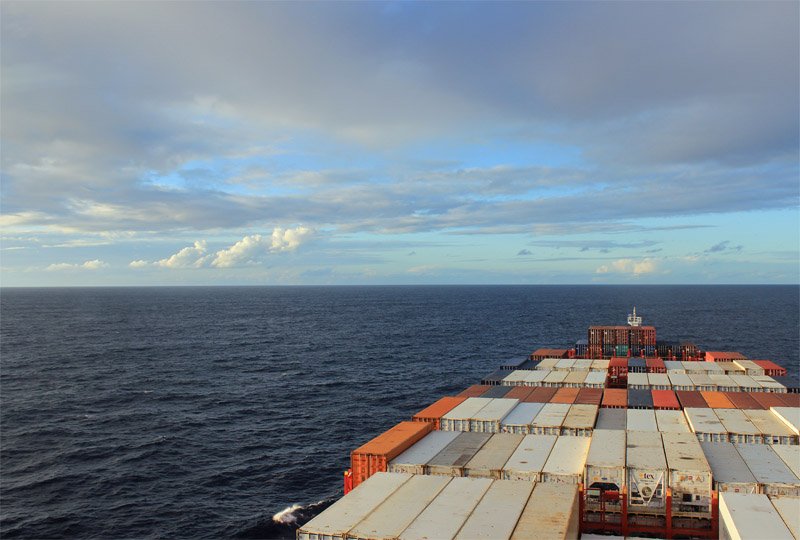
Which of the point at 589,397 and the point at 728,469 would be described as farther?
the point at 589,397

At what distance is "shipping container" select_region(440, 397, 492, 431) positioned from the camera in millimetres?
41259

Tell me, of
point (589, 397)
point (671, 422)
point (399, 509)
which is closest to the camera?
point (399, 509)

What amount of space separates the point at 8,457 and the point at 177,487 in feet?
74.2

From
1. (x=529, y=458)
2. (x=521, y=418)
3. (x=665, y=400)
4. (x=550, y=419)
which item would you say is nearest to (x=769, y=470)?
(x=529, y=458)

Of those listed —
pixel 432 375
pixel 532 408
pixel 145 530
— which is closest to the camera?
pixel 145 530

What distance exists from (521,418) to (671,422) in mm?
11181

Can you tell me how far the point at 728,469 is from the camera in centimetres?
3155

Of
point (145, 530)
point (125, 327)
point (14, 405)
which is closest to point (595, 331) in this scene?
point (145, 530)

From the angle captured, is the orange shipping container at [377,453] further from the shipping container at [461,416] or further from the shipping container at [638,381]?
the shipping container at [638,381]

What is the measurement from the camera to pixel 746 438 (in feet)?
122

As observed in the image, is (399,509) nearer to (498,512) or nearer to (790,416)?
(498,512)

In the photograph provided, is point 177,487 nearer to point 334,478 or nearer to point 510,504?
point 334,478

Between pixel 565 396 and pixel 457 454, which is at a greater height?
pixel 565 396

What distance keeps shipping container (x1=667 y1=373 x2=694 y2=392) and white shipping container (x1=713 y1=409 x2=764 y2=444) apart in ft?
49.1
